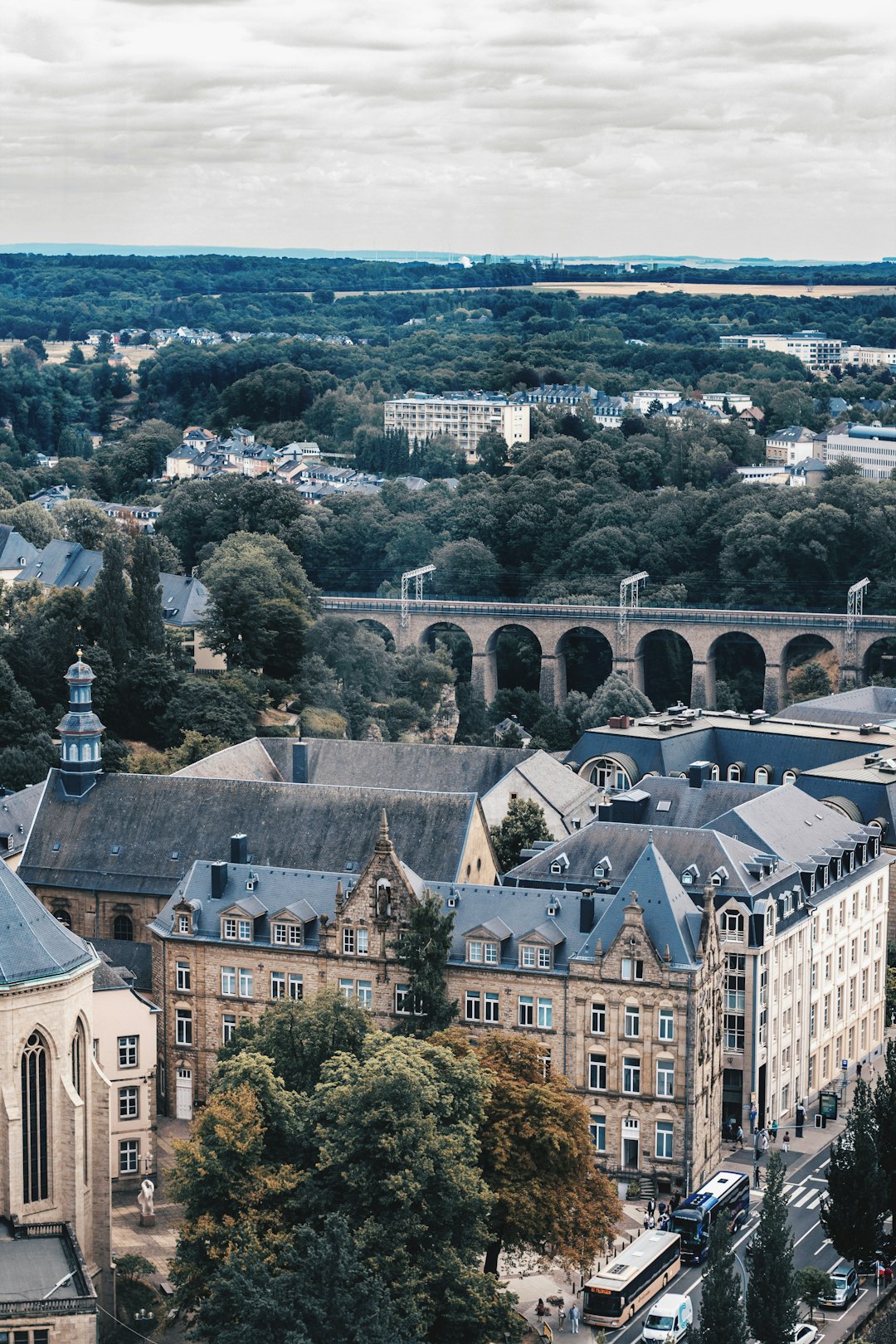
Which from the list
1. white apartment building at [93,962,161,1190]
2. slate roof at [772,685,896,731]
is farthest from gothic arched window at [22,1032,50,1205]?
slate roof at [772,685,896,731]

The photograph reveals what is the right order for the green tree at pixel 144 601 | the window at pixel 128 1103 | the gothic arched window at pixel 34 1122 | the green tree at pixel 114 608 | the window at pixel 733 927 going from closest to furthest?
the gothic arched window at pixel 34 1122
the window at pixel 128 1103
the window at pixel 733 927
the green tree at pixel 114 608
the green tree at pixel 144 601

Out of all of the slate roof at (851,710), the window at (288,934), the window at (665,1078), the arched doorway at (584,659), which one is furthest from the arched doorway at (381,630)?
the window at (665,1078)

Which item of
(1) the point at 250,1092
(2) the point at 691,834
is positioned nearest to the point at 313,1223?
(1) the point at 250,1092

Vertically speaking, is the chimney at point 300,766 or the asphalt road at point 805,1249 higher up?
the chimney at point 300,766

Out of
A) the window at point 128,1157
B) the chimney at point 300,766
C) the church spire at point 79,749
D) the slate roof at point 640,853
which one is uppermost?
the church spire at point 79,749

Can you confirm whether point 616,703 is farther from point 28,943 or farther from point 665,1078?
point 28,943

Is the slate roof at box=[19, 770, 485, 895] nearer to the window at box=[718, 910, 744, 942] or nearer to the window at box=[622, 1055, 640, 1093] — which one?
the window at box=[718, 910, 744, 942]

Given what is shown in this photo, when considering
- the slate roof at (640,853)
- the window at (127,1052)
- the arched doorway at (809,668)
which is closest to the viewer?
the window at (127,1052)

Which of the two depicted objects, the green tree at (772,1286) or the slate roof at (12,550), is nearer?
the green tree at (772,1286)

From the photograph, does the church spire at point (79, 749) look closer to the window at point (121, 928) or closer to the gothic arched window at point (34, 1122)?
the window at point (121, 928)
